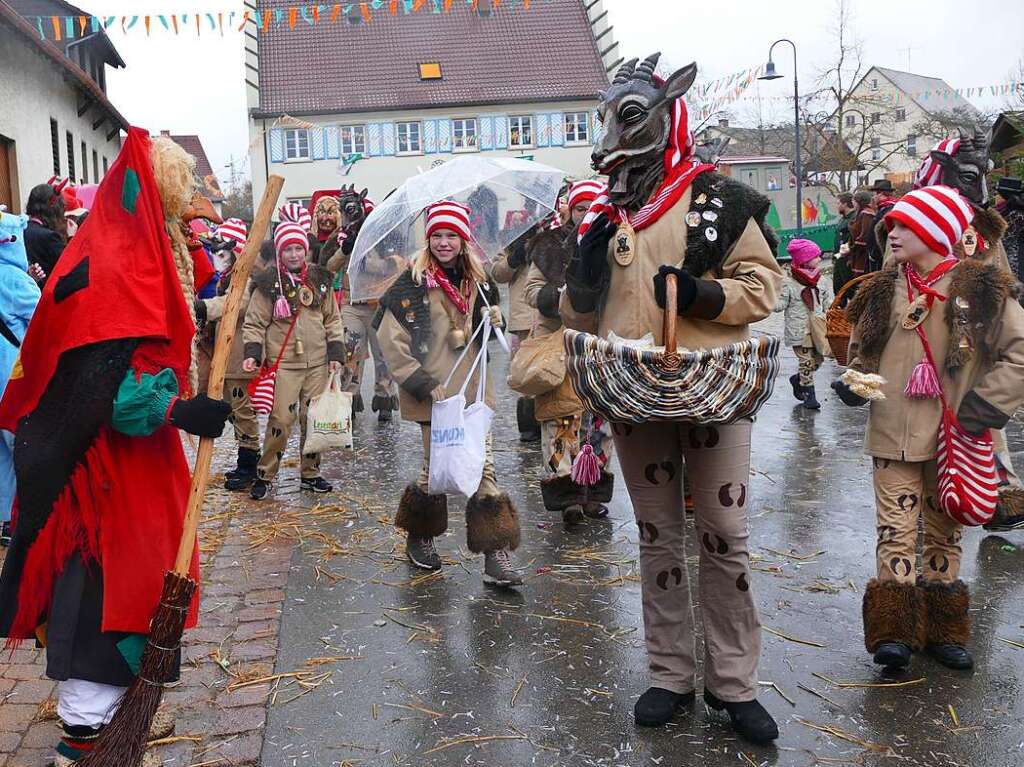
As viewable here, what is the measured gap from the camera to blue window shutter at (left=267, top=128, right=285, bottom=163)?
48.8 meters

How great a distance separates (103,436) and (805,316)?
29.1ft

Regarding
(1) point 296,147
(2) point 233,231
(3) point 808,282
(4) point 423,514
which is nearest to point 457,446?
(4) point 423,514

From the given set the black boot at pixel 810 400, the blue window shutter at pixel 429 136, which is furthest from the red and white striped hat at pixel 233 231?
the blue window shutter at pixel 429 136

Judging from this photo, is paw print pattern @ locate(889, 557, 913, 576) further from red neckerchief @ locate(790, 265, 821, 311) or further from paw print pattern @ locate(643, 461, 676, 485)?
Answer: red neckerchief @ locate(790, 265, 821, 311)

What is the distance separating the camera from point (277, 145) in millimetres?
49031

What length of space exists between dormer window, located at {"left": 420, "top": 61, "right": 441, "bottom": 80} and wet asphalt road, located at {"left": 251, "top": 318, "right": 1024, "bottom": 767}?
4585cm

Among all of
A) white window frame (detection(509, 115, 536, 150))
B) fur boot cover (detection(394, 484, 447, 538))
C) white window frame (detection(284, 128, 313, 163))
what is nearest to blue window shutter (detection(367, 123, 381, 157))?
white window frame (detection(284, 128, 313, 163))

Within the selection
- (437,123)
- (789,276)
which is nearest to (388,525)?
(789,276)

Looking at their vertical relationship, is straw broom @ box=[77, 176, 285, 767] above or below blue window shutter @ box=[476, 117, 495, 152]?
below

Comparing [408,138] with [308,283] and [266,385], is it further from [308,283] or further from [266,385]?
[266,385]

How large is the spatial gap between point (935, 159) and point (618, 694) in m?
3.69

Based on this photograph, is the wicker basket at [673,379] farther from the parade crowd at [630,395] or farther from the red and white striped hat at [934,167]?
the red and white striped hat at [934,167]

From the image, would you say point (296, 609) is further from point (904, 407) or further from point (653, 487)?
point (904, 407)

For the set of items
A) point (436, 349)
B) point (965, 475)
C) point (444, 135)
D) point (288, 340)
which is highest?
point (444, 135)
